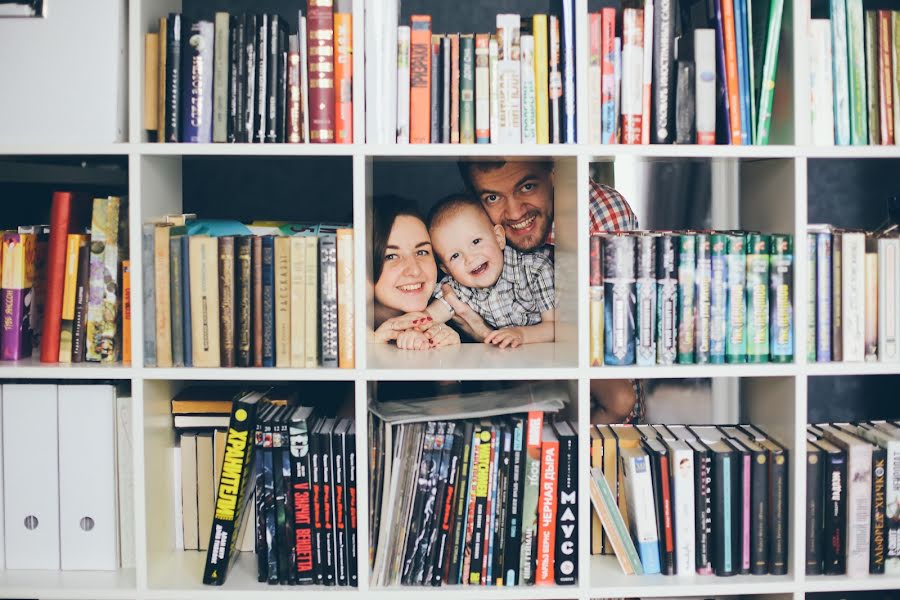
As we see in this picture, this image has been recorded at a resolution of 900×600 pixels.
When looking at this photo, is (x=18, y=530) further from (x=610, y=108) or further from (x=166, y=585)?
(x=610, y=108)

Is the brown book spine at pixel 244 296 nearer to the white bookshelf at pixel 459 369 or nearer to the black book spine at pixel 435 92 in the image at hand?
the white bookshelf at pixel 459 369

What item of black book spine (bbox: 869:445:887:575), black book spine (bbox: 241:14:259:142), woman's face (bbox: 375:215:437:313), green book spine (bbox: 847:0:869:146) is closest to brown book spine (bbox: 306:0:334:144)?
black book spine (bbox: 241:14:259:142)

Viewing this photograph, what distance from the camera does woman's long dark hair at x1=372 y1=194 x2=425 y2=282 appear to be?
2.13 m

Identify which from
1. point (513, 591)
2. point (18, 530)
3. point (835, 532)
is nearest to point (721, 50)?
point (835, 532)

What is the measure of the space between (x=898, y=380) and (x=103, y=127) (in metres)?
1.97

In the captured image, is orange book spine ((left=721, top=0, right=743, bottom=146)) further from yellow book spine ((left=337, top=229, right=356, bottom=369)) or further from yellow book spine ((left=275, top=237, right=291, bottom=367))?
yellow book spine ((left=275, top=237, right=291, bottom=367))

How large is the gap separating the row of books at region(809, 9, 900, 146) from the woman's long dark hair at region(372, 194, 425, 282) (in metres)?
0.92

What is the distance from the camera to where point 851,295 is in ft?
5.90

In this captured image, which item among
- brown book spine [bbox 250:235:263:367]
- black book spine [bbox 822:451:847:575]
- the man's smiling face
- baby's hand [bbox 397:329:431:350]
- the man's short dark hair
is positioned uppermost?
the man's short dark hair

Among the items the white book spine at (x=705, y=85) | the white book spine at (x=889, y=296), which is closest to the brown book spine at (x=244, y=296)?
the white book spine at (x=705, y=85)

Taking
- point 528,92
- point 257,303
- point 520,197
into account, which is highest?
point 528,92

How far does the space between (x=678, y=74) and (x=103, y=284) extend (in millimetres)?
1256

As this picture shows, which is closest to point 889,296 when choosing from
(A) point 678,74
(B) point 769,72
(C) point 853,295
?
(C) point 853,295

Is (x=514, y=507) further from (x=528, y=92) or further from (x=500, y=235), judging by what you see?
(x=528, y=92)
